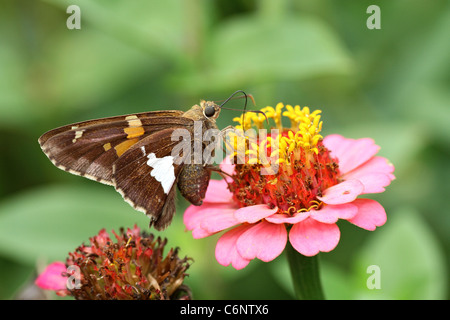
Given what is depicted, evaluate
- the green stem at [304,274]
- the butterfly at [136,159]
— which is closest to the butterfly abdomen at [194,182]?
the butterfly at [136,159]

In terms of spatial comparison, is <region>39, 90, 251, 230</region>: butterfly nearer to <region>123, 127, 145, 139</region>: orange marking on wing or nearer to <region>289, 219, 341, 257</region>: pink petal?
<region>123, 127, 145, 139</region>: orange marking on wing

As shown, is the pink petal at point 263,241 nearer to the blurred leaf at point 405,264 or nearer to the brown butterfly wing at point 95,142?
the brown butterfly wing at point 95,142

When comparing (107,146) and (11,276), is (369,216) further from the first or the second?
(11,276)

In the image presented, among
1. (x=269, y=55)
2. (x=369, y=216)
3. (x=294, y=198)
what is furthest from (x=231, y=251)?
(x=269, y=55)

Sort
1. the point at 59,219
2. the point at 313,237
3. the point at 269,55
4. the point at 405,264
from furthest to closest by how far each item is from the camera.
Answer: the point at 59,219 < the point at 269,55 < the point at 405,264 < the point at 313,237
